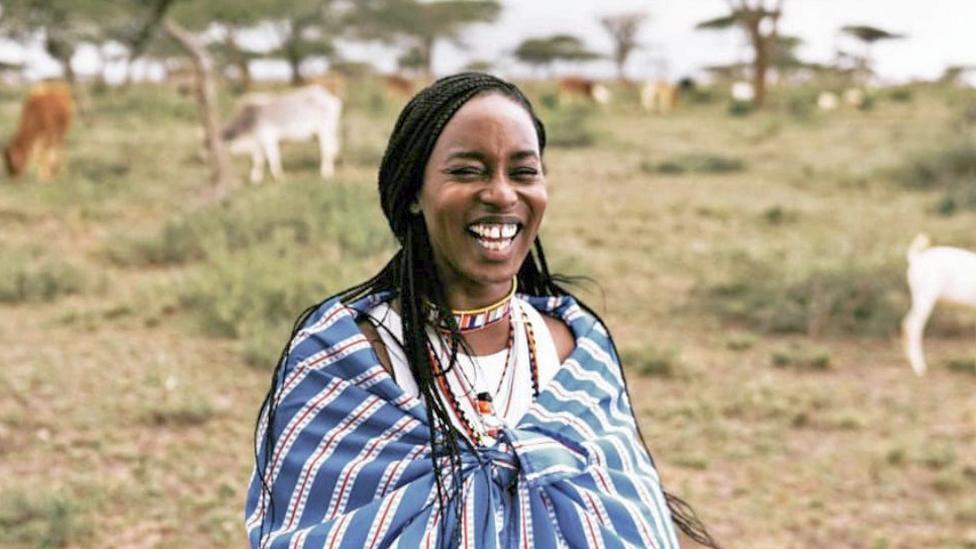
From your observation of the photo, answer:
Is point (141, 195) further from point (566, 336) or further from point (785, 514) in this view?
point (566, 336)

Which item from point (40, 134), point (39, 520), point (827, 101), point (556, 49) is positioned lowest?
point (39, 520)

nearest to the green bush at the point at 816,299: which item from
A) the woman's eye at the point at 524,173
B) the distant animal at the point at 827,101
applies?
the woman's eye at the point at 524,173

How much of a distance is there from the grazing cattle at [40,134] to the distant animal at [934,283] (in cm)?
880

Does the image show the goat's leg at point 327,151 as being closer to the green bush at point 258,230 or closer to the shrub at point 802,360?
the green bush at point 258,230

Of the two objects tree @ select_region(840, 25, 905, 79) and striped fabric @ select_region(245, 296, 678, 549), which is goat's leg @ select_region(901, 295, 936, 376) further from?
tree @ select_region(840, 25, 905, 79)

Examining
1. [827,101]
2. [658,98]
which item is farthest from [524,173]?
[658,98]

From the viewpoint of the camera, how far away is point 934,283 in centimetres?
536

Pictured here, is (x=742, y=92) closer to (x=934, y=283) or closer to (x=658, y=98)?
(x=658, y=98)

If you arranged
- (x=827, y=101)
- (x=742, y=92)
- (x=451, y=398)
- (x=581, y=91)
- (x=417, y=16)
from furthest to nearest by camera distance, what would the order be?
(x=417, y=16) < (x=581, y=91) < (x=742, y=92) < (x=827, y=101) < (x=451, y=398)

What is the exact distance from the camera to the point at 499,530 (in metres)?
1.46

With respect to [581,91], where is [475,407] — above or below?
below

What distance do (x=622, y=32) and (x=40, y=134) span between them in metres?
28.3

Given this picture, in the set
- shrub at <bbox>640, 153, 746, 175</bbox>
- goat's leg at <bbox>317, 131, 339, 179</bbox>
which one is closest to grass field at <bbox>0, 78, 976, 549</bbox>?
goat's leg at <bbox>317, 131, 339, 179</bbox>

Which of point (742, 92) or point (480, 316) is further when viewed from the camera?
point (742, 92)
